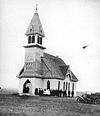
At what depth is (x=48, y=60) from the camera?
3075cm

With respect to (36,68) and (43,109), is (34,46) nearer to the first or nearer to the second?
(36,68)

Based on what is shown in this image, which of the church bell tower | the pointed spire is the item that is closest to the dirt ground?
the church bell tower

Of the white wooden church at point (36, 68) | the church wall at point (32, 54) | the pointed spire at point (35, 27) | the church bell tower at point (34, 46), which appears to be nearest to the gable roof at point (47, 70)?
the white wooden church at point (36, 68)

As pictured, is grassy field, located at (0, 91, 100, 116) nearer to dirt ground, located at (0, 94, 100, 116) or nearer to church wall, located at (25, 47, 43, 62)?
dirt ground, located at (0, 94, 100, 116)

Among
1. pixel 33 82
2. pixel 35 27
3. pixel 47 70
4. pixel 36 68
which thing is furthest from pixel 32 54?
pixel 33 82

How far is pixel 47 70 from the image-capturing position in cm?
2927

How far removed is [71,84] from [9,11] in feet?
78.6

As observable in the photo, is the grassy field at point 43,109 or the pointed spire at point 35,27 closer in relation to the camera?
the grassy field at point 43,109

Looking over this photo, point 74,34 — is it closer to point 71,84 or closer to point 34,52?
point 34,52

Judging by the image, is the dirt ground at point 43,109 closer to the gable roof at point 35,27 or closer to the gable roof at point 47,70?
the gable roof at point 47,70

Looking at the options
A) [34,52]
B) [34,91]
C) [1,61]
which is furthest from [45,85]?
[1,61]

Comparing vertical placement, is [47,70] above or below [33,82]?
above

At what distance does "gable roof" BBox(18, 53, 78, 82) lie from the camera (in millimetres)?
28206

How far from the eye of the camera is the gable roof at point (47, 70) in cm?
2821
